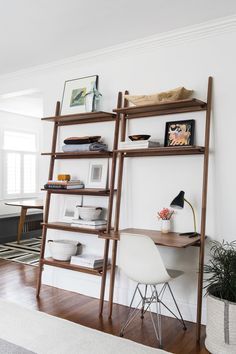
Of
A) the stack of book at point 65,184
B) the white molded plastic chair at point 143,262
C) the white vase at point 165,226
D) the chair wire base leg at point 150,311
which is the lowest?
the chair wire base leg at point 150,311

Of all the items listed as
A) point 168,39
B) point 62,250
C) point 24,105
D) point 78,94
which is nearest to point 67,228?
point 62,250

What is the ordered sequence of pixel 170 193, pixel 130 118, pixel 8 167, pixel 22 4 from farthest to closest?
pixel 8 167, pixel 130 118, pixel 170 193, pixel 22 4

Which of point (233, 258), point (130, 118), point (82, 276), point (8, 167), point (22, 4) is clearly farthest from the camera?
point (8, 167)

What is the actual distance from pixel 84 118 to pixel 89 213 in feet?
3.28

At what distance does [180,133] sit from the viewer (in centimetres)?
306

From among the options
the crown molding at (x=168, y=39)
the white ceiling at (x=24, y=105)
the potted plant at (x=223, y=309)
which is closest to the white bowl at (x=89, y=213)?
the potted plant at (x=223, y=309)

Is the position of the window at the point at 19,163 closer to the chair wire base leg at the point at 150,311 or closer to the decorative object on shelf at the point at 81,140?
the decorative object on shelf at the point at 81,140

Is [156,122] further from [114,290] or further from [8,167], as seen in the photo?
[8,167]

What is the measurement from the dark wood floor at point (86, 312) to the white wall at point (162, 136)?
0.62 feet

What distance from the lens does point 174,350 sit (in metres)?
2.53

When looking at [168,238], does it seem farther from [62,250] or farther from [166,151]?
[62,250]

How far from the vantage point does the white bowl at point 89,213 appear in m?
3.47

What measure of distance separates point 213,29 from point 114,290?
2587 mm

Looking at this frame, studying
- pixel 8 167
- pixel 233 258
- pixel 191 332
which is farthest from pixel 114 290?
pixel 8 167
